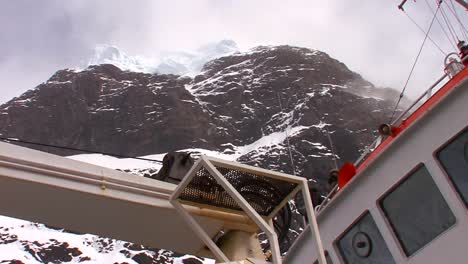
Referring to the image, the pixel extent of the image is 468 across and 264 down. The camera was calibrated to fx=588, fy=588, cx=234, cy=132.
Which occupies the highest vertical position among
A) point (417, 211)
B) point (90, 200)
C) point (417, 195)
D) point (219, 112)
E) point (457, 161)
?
point (219, 112)

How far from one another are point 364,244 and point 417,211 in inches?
41.6

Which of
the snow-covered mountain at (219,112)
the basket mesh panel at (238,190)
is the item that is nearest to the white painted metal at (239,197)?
the basket mesh panel at (238,190)

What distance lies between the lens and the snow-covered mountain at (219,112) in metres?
118

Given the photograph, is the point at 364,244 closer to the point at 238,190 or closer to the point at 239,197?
the point at 238,190

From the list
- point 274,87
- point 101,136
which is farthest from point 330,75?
point 101,136

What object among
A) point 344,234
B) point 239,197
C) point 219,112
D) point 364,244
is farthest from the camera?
point 219,112

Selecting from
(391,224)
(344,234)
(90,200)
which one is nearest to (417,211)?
(391,224)

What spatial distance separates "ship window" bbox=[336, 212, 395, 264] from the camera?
677 centimetres

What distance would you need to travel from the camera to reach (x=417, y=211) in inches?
246

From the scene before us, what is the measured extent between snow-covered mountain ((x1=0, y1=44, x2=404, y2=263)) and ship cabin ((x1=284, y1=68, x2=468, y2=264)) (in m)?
101

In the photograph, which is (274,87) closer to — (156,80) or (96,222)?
(156,80)

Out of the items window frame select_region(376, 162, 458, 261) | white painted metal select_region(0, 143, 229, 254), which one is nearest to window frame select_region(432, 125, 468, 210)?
window frame select_region(376, 162, 458, 261)

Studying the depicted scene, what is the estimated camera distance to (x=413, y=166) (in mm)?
6449

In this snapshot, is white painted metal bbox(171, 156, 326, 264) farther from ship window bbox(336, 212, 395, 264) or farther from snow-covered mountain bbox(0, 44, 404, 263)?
snow-covered mountain bbox(0, 44, 404, 263)
